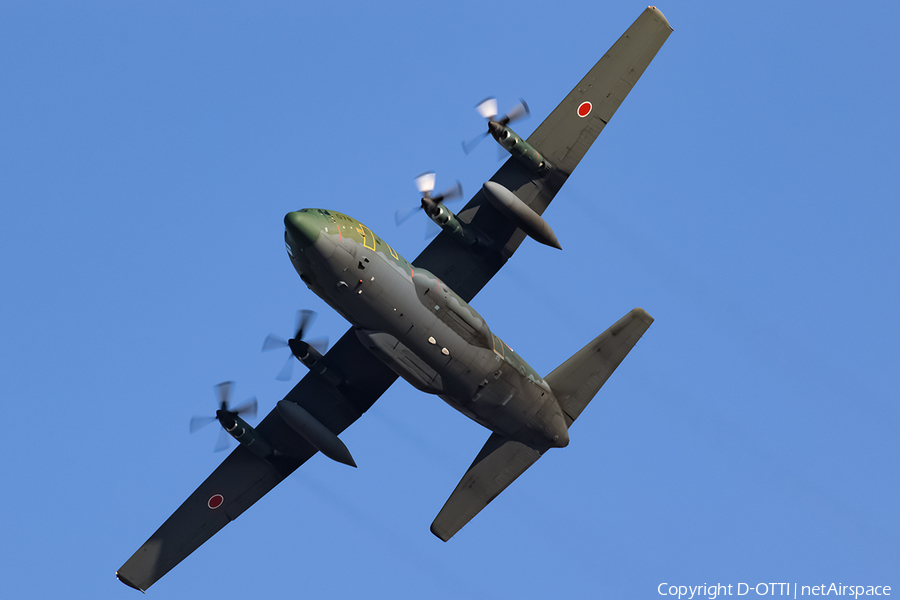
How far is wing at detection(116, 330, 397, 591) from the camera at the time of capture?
42.4m

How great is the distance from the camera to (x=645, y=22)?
138ft

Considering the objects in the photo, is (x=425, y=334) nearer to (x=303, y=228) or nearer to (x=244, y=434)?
(x=303, y=228)

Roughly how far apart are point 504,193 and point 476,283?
426 centimetres

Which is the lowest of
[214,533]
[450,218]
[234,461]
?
[214,533]

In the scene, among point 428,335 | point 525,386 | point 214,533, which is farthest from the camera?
point 214,533

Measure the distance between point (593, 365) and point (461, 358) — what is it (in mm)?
6226

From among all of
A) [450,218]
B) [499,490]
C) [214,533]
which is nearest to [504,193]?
[450,218]

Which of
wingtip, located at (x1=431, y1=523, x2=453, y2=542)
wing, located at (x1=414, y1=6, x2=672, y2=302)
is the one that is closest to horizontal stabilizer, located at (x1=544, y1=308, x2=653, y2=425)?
wing, located at (x1=414, y1=6, x2=672, y2=302)

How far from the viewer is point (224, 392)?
41406 mm

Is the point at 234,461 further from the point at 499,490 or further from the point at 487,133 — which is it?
the point at 487,133

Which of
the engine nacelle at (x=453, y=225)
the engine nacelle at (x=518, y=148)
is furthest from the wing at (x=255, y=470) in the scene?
the engine nacelle at (x=518, y=148)

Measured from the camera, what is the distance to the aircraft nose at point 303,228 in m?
35.2

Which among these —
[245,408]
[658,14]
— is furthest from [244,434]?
[658,14]

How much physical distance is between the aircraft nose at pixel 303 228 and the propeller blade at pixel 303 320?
5.22 meters
